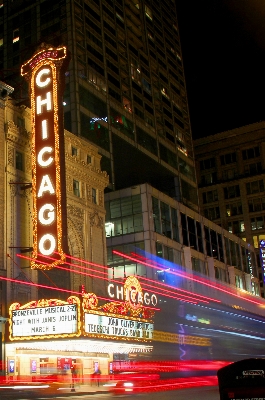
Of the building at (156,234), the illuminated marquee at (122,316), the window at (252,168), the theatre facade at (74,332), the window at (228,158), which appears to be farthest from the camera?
the window at (228,158)

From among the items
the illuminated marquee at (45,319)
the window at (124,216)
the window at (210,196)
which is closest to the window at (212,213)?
the window at (210,196)

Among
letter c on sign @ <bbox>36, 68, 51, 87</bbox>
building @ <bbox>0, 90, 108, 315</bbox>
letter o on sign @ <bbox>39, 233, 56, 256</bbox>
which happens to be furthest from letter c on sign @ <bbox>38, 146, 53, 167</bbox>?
letter c on sign @ <bbox>36, 68, 51, 87</bbox>

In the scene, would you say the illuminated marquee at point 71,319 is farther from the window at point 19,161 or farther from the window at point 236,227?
the window at point 236,227

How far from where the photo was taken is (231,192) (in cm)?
10488

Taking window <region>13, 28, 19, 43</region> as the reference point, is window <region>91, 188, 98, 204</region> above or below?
below

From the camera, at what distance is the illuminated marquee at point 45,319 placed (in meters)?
29.2

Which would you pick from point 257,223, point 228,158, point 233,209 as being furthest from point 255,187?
point 228,158

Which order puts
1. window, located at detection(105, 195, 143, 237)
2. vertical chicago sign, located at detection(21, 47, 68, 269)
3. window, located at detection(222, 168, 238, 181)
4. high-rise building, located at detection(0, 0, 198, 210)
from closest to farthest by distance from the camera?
vertical chicago sign, located at detection(21, 47, 68, 269) < window, located at detection(105, 195, 143, 237) < high-rise building, located at detection(0, 0, 198, 210) < window, located at detection(222, 168, 238, 181)

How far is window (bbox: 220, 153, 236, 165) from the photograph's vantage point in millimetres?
109000

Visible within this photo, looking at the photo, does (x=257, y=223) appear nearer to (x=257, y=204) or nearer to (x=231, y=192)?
(x=257, y=204)

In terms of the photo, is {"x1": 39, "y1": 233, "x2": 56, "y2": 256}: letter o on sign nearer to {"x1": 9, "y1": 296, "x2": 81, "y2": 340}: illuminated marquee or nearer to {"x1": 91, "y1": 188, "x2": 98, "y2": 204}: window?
{"x1": 9, "y1": 296, "x2": 81, "y2": 340}: illuminated marquee

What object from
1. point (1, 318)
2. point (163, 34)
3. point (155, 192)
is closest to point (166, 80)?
point (163, 34)

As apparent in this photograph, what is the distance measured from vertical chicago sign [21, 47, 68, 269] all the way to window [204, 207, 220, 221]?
71.4 metres

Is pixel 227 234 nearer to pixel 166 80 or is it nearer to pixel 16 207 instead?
pixel 166 80
